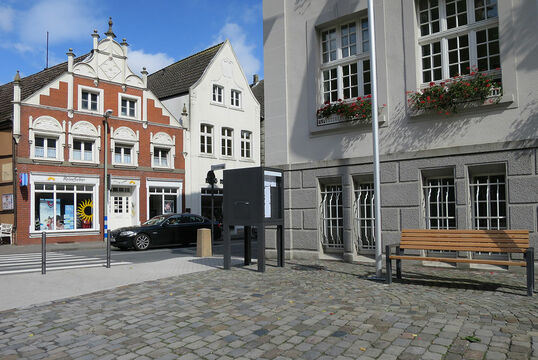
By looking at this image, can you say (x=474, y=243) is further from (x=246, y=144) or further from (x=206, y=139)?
(x=246, y=144)

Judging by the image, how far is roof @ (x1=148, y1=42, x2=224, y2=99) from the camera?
1183 inches

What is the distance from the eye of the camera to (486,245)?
7109mm

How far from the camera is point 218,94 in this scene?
30.9 m

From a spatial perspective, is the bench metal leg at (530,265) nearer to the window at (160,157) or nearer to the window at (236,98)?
the window at (160,157)

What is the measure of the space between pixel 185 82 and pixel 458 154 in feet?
77.9

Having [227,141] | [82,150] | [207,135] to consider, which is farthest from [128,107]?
[227,141]

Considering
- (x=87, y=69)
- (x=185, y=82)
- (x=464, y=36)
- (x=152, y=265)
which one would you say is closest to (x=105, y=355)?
(x=152, y=265)

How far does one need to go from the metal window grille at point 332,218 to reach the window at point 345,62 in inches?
96.4

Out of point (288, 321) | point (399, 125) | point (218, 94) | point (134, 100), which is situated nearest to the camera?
point (288, 321)

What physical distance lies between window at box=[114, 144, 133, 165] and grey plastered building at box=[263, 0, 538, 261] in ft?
49.4

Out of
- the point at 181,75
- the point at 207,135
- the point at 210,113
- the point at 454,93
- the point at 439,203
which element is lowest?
the point at 439,203

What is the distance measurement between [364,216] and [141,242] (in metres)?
10.0

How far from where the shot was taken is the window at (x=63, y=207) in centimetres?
2228

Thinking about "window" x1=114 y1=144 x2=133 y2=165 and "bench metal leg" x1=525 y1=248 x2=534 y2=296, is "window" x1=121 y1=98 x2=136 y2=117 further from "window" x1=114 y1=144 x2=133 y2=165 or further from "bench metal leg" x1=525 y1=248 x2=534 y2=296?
"bench metal leg" x1=525 y1=248 x2=534 y2=296
